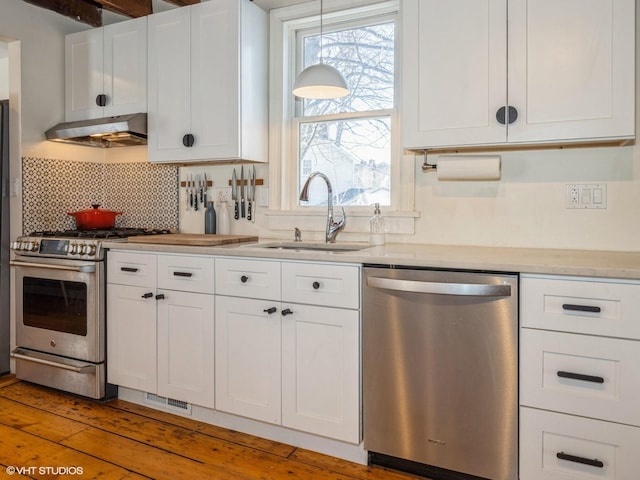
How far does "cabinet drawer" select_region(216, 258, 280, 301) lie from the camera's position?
2156mm

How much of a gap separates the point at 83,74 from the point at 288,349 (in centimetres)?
237

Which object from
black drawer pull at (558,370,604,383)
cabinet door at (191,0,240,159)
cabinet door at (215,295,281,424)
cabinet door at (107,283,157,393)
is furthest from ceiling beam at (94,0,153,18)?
black drawer pull at (558,370,604,383)

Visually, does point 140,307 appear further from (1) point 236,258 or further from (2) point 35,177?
(2) point 35,177

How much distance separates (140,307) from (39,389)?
937mm

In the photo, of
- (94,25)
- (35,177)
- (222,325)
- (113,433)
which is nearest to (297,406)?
(222,325)

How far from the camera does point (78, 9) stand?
318 cm

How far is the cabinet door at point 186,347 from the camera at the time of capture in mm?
2340

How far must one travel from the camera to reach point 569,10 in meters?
1.94

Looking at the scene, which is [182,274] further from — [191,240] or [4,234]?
[4,234]

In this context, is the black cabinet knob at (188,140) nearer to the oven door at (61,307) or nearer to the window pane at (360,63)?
the window pane at (360,63)

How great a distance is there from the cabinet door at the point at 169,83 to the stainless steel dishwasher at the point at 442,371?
1.56 meters
